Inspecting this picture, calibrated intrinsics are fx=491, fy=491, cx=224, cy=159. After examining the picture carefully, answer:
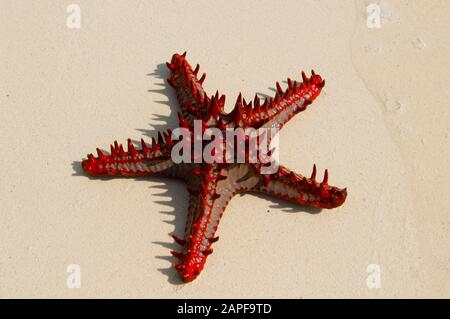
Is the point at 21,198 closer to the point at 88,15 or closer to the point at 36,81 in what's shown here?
the point at 36,81

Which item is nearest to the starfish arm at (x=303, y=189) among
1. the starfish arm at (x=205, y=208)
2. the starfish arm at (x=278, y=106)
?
the starfish arm at (x=205, y=208)

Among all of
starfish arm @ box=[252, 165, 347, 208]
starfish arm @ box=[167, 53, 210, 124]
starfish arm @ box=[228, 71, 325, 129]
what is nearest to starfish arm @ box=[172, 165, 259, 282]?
starfish arm @ box=[252, 165, 347, 208]

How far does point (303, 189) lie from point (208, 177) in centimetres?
93

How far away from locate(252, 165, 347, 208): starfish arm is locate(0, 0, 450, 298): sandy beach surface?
261 mm

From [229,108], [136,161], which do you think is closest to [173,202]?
[136,161]

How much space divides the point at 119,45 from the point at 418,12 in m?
4.21

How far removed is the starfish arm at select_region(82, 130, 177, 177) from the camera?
4.80 meters

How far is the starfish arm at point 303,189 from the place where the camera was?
4.67m

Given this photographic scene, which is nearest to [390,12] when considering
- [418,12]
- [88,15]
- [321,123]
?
[418,12]

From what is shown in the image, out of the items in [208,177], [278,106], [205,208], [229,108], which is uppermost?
[229,108]

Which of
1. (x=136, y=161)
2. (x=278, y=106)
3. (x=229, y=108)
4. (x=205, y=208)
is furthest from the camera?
(x=229, y=108)

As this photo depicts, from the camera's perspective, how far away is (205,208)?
14.9 feet

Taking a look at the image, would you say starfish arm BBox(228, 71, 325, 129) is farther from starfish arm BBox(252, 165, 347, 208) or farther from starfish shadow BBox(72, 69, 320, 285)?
starfish shadow BBox(72, 69, 320, 285)

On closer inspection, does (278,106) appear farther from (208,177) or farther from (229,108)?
(208,177)
